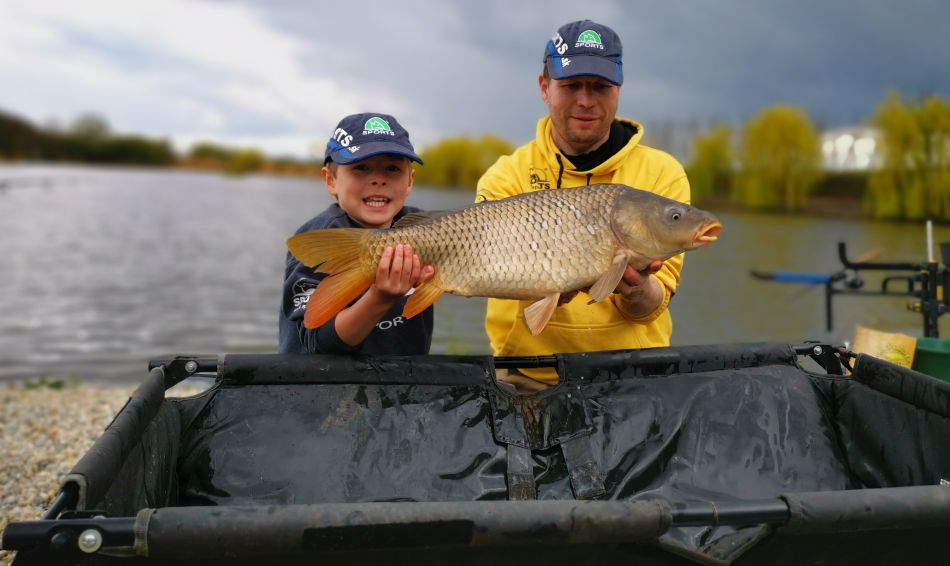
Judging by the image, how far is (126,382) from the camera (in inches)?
208

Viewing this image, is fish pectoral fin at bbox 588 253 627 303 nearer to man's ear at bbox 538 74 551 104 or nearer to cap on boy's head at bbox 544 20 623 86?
cap on boy's head at bbox 544 20 623 86

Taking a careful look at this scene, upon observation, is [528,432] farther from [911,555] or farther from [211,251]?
[211,251]

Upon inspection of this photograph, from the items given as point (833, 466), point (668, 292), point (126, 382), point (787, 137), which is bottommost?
point (126, 382)

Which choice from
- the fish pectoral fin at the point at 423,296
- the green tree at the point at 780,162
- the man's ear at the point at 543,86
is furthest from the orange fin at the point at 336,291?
the green tree at the point at 780,162

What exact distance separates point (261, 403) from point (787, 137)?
2163cm

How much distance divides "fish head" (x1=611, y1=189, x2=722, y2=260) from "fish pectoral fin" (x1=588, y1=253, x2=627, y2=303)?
4 cm

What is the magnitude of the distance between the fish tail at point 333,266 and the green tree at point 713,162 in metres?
21.8

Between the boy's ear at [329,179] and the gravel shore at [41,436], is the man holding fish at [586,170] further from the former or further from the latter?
the gravel shore at [41,436]

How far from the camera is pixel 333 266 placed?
1.67 m

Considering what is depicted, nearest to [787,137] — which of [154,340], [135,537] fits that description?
[154,340]

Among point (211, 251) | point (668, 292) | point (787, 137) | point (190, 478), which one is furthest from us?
point (787, 137)

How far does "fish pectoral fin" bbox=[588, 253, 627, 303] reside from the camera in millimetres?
1655

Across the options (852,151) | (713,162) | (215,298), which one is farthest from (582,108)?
(713,162)

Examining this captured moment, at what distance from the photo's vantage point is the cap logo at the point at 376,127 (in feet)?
6.50
